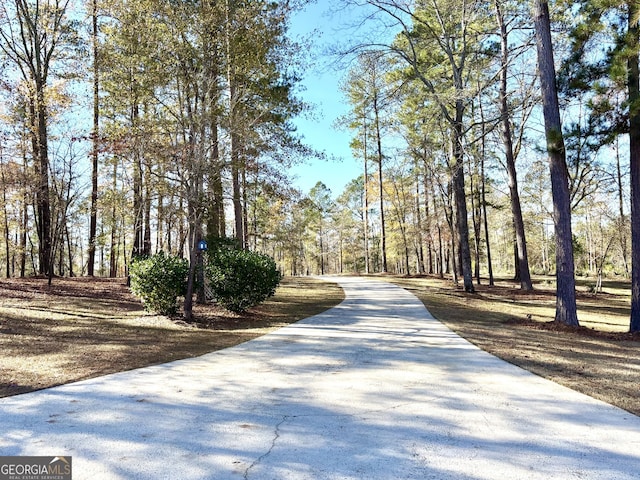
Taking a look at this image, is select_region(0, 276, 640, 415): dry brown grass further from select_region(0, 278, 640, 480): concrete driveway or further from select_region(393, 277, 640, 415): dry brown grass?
select_region(0, 278, 640, 480): concrete driveway

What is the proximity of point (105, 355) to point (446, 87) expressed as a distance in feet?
50.6

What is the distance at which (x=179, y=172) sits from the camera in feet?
28.8

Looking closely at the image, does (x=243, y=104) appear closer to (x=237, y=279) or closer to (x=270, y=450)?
(x=237, y=279)

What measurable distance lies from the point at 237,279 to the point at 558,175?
25.4 ft

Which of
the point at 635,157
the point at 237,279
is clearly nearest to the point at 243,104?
the point at 237,279

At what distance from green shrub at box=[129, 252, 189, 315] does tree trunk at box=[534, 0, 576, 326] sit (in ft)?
28.4

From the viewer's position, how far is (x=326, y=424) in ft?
10.0

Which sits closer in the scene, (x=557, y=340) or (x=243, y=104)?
(x=557, y=340)

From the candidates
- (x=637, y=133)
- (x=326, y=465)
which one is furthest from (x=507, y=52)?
(x=326, y=465)

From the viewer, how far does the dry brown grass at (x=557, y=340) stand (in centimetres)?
427

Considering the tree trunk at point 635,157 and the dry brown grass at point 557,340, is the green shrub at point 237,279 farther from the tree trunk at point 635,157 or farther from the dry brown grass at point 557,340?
the tree trunk at point 635,157

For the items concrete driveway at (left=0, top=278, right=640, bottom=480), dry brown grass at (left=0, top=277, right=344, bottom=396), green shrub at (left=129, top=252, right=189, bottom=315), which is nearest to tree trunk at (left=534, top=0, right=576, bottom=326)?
concrete driveway at (left=0, top=278, right=640, bottom=480)

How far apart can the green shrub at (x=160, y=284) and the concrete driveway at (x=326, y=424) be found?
412 cm

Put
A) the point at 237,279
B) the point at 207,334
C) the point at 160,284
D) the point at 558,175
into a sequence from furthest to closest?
the point at 237,279, the point at 160,284, the point at 558,175, the point at 207,334
